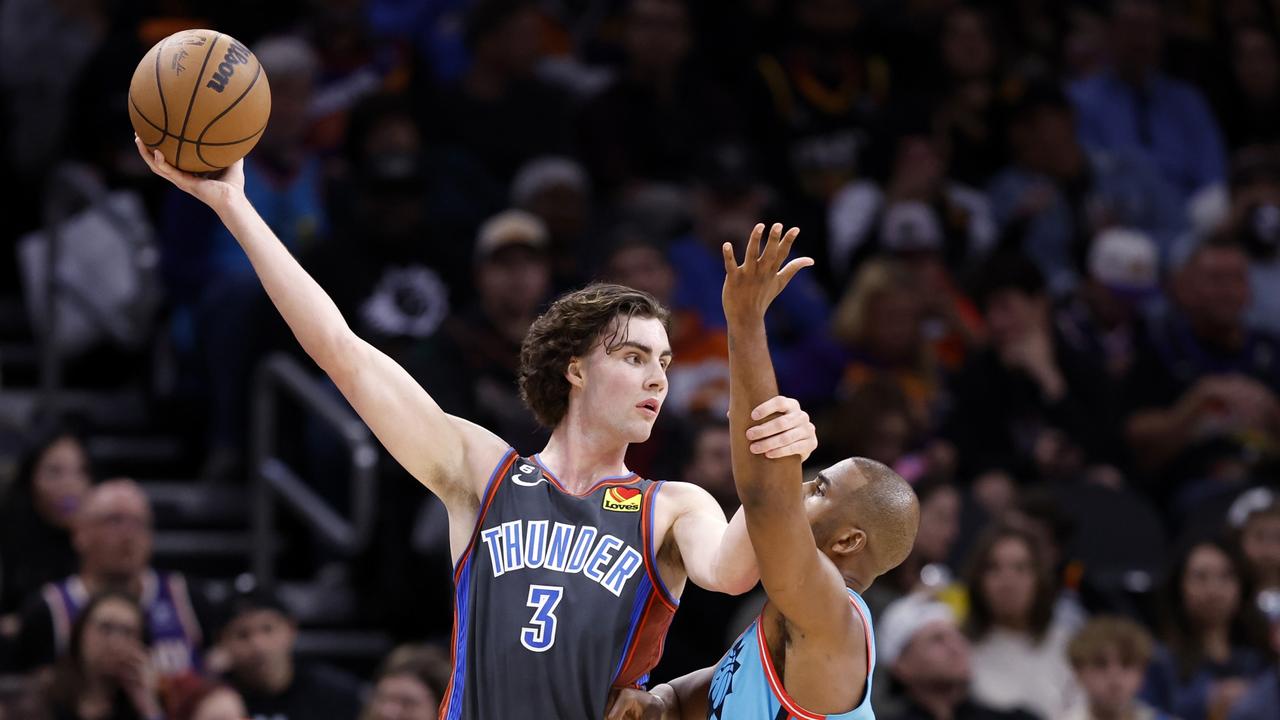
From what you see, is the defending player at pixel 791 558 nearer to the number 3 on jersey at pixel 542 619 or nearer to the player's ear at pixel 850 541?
the player's ear at pixel 850 541

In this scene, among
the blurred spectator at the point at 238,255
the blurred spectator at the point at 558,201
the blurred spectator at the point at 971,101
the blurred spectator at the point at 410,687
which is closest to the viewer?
the blurred spectator at the point at 410,687

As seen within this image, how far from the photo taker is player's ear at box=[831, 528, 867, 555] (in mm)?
5168

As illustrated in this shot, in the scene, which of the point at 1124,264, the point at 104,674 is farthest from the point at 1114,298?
the point at 104,674

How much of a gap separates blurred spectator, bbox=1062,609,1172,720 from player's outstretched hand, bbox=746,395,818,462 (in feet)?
16.3

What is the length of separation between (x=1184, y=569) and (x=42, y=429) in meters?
6.18

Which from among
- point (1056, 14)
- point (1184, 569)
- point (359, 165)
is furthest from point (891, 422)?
point (1056, 14)

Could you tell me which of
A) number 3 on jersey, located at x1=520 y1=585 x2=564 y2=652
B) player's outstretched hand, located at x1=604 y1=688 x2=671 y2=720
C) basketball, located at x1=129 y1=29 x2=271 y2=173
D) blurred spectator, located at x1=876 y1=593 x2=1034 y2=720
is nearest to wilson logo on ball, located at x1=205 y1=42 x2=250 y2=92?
basketball, located at x1=129 y1=29 x2=271 y2=173

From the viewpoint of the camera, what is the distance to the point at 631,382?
5211 millimetres

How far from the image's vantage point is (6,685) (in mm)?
8336

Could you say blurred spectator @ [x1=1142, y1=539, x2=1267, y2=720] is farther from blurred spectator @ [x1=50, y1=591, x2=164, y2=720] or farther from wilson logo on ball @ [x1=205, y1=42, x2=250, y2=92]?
wilson logo on ball @ [x1=205, y1=42, x2=250, y2=92]

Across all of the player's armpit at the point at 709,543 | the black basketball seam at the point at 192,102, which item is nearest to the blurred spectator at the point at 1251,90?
the player's armpit at the point at 709,543

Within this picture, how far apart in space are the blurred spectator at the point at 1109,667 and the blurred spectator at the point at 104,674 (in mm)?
4405

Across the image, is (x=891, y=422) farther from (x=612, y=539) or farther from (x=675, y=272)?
(x=612, y=539)

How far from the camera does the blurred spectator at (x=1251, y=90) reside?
50.7 ft
